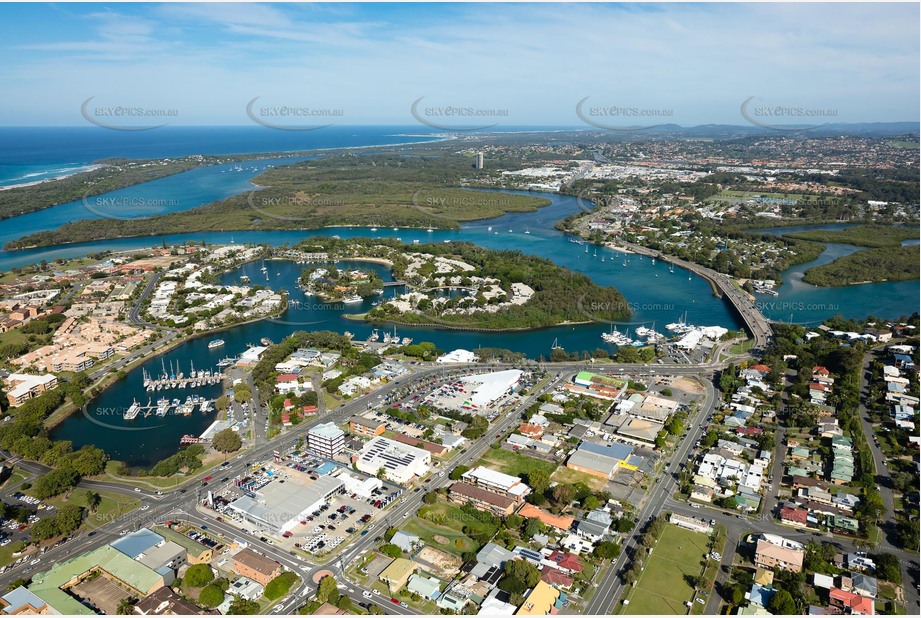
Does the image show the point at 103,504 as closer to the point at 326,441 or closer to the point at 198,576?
the point at 198,576

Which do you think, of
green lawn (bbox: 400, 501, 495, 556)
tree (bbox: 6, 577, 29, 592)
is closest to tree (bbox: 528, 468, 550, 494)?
green lawn (bbox: 400, 501, 495, 556)

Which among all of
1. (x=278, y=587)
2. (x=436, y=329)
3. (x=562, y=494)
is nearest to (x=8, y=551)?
(x=278, y=587)

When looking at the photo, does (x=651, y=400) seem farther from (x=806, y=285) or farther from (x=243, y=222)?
(x=243, y=222)

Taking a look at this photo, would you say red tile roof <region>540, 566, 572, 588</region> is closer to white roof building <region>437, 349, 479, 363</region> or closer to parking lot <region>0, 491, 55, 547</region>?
parking lot <region>0, 491, 55, 547</region>

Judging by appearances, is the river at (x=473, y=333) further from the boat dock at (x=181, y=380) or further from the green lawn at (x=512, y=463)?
the green lawn at (x=512, y=463)

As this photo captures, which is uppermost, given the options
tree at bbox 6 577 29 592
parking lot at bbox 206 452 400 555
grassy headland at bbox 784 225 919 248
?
grassy headland at bbox 784 225 919 248
